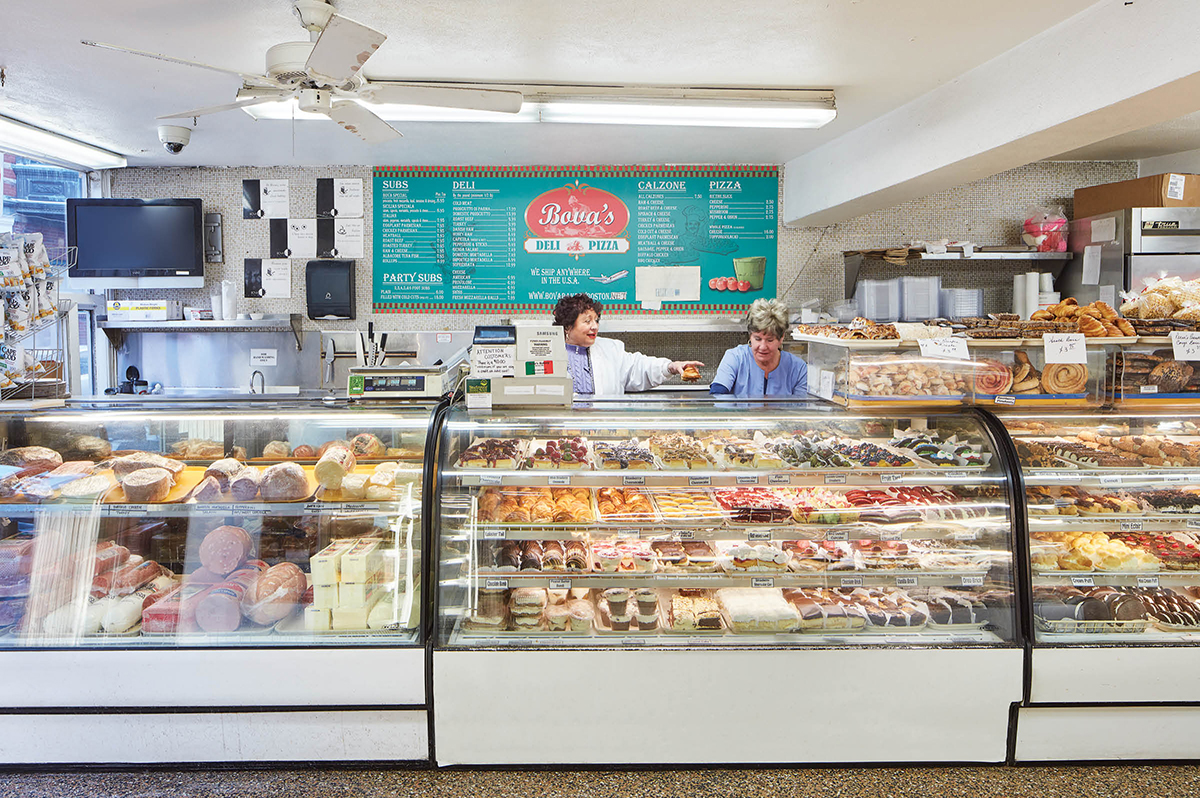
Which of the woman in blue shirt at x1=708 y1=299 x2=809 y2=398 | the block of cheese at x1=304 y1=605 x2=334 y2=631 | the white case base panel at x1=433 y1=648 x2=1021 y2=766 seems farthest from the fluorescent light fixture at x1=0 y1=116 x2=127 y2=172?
the woman in blue shirt at x1=708 y1=299 x2=809 y2=398

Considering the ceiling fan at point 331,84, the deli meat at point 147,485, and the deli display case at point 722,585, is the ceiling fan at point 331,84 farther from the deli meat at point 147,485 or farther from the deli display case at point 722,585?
the deli meat at point 147,485

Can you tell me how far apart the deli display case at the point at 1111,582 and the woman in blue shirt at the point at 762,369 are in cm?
166

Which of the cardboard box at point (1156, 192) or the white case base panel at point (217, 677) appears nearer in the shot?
the white case base panel at point (217, 677)

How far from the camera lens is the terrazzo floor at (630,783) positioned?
2682 mm

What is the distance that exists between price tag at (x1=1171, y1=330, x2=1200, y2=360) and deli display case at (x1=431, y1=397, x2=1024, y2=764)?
92 cm

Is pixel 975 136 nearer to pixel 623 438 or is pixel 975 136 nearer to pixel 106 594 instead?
pixel 623 438

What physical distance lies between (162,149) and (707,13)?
14.4ft

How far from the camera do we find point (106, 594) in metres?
3.02

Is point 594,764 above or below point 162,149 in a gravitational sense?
below

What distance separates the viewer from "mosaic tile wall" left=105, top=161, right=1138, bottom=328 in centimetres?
588

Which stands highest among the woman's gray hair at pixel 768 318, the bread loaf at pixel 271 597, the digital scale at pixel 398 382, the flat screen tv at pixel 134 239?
the flat screen tv at pixel 134 239

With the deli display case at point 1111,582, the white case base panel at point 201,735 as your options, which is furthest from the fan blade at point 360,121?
the deli display case at point 1111,582

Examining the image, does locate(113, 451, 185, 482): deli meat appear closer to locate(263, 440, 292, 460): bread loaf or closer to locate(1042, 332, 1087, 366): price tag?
locate(263, 440, 292, 460): bread loaf

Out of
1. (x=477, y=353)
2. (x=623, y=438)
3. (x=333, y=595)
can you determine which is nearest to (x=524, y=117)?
(x=477, y=353)
